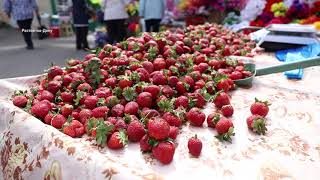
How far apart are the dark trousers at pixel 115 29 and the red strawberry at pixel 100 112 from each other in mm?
4689

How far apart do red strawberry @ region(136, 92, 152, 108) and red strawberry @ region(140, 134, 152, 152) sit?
0.23 m

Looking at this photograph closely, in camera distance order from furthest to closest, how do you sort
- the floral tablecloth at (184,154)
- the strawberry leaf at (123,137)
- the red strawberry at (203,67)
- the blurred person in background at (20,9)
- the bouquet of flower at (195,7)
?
the blurred person in background at (20,9)
the bouquet of flower at (195,7)
the red strawberry at (203,67)
the strawberry leaf at (123,137)
the floral tablecloth at (184,154)

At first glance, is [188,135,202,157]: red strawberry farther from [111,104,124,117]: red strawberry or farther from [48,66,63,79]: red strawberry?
[48,66,63,79]: red strawberry

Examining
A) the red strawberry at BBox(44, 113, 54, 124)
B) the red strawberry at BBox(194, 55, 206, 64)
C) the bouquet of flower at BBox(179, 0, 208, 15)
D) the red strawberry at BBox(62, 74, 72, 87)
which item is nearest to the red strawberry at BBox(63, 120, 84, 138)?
the red strawberry at BBox(44, 113, 54, 124)

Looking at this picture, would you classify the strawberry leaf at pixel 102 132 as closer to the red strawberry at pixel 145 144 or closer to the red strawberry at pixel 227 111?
the red strawberry at pixel 145 144

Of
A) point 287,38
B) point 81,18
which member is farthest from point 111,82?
point 81,18

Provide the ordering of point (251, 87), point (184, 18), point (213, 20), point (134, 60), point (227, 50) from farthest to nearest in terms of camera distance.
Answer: point (184, 18), point (213, 20), point (227, 50), point (251, 87), point (134, 60)

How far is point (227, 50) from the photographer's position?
2.33 meters

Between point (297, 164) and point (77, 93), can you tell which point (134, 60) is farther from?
point (297, 164)

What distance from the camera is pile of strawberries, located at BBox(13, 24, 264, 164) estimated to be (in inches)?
48.8

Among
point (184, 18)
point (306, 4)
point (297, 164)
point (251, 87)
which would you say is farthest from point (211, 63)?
point (184, 18)

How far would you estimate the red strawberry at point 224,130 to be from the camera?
1.29m

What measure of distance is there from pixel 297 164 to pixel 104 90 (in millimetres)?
754

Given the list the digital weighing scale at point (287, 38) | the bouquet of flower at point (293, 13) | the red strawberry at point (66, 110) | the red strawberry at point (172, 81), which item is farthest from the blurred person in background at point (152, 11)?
the red strawberry at point (66, 110)
